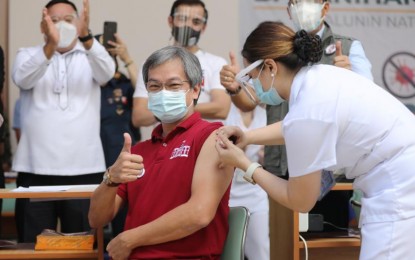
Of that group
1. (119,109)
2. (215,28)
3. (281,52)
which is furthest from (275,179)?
(215,28)

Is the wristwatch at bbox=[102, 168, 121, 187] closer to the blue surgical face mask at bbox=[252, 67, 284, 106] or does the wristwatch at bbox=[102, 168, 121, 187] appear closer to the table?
the table

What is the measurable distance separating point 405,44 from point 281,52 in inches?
157

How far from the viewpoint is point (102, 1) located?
562cm

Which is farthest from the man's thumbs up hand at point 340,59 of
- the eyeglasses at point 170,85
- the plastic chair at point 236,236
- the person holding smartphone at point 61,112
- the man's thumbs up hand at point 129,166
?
the person holding smartphone at point 61,112

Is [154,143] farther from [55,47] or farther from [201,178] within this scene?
[55,47]

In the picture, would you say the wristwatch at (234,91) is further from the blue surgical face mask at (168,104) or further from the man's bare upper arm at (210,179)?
the man's bare upper arm at (210,179)

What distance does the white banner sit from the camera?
5727 millimetres

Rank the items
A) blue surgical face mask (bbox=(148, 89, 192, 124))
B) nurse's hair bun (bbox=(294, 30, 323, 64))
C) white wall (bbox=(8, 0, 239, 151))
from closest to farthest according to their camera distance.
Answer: nurse's hair bun (bbox=(294, 30, 323, 64))
blue surgical face mask (bbox=(148, 89, 192, 124))
white wall (bbox=(8, 0, 239, 151))

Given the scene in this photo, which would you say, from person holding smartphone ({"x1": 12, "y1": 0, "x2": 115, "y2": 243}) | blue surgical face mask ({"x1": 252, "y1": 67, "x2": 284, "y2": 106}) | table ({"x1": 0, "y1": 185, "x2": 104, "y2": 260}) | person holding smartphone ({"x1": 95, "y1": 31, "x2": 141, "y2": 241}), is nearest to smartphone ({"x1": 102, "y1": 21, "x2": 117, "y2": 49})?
person holding smartphone ({"x1": 95, "y1": 31, "x2": 141, "y2": 241})

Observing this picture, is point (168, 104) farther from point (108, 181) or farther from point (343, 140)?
point (343, 140)

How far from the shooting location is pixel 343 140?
211 cm

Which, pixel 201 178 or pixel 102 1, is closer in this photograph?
pixel 201 178

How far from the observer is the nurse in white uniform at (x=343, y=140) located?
2.04 meters

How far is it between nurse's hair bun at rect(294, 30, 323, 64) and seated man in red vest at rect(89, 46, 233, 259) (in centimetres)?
51
